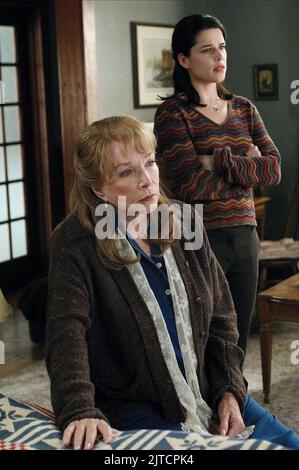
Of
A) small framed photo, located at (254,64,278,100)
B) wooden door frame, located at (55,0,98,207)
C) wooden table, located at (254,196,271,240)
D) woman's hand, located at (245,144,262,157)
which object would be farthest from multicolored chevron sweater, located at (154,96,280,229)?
small framed photo, located at (254,64,278,100)

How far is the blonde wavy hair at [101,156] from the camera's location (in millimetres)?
1595

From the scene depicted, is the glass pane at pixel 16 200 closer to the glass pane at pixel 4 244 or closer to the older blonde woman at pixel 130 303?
the glass pane at pixel 4 244

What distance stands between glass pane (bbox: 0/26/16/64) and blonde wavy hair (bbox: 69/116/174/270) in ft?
14.2

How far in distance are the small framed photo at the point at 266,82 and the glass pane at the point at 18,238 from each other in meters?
2.07

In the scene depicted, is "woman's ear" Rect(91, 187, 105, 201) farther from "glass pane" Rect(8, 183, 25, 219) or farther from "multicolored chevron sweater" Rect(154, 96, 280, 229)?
"glass pane" Rect(8, 183, 25, 219)

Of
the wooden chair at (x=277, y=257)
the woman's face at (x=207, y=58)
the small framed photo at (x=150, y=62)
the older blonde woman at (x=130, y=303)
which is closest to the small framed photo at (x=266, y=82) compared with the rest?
the small framed photo at (x=150, y=62)

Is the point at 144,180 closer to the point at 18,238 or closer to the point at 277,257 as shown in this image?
the point at 277,257

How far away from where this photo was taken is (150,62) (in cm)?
562

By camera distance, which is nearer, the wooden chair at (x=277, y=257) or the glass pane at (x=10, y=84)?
the wooden chair at (x=277, y=257)

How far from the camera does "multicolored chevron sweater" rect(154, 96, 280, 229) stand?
2.51 m

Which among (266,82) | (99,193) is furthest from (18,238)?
(99,193)

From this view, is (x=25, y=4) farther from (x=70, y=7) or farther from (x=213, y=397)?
(x=213, y=397)

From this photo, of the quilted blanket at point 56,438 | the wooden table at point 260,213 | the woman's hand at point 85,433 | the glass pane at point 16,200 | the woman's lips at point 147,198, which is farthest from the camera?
the glass pane at point 16,200

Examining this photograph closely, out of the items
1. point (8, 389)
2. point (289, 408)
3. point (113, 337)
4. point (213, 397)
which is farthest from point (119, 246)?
point (8, 389)
